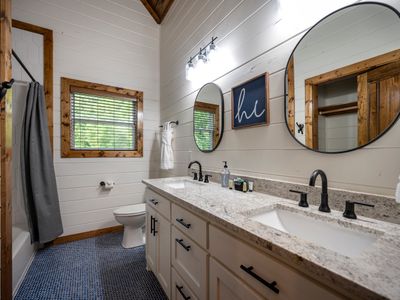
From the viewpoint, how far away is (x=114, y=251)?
7.10 ft

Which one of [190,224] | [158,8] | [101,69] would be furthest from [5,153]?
[158,8]

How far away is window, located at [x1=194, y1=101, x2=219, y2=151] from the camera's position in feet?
5.99

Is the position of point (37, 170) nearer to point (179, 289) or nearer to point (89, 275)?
point (89, 275)

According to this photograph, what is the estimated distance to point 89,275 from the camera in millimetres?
1741

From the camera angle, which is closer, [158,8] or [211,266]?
[211,266]

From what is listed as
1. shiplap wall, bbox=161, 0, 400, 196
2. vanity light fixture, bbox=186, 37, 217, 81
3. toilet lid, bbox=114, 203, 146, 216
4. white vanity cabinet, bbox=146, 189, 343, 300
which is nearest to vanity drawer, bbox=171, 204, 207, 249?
white vanity cabinet, bbox=146, 189, 343, 300

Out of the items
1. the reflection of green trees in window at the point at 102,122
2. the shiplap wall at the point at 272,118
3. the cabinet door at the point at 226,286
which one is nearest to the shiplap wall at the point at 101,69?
the reflection of green trees in window at the point at 102,122

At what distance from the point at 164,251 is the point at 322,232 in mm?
1067

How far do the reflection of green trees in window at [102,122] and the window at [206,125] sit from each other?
4.24ft

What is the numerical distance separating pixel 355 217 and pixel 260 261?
49 centimetres

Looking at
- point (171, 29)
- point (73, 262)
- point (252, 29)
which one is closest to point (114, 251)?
point (73, 262)

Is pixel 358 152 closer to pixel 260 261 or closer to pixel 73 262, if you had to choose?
pixel 260 261

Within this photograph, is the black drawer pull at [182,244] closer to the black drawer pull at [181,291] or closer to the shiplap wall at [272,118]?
the black drawer pull at [181,291]

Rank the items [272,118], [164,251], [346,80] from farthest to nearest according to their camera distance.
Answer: [164,251] < [272,118] < [346,80]
